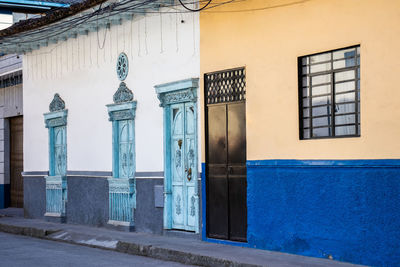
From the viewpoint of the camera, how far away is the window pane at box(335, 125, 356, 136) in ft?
29.5

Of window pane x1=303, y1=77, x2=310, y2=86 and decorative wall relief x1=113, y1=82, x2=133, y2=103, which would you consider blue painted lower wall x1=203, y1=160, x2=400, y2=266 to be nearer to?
window pane x1=303, y1=77, x2=310, y2=86

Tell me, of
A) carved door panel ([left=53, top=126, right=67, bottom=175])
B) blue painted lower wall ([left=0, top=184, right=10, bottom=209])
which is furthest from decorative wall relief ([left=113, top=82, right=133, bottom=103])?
blue painted lower wall ([left=0, top=184, right=10, bottom=209])

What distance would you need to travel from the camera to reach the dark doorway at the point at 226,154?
35.5ft

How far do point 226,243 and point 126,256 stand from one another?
160 cm

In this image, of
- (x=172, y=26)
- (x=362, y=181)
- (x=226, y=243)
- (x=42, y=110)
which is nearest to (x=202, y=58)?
(x=172, y=26)

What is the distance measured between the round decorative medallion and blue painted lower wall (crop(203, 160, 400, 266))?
4.46m

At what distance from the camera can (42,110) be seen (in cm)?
1734

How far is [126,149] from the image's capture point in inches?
553

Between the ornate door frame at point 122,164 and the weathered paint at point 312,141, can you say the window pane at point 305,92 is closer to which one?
the weathered paint at point 312,141

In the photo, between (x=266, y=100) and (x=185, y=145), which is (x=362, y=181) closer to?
(x=266, y=100)

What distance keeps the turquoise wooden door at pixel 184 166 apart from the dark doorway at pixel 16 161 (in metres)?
9.29

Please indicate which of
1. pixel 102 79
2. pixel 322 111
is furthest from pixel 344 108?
pixel 102 79

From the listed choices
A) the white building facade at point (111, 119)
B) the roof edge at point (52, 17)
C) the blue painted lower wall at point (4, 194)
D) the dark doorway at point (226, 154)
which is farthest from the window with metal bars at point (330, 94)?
the blue painted lower wall at point (4, 194)

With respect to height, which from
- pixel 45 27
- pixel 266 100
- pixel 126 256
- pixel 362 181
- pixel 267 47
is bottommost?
pixel 126 256
